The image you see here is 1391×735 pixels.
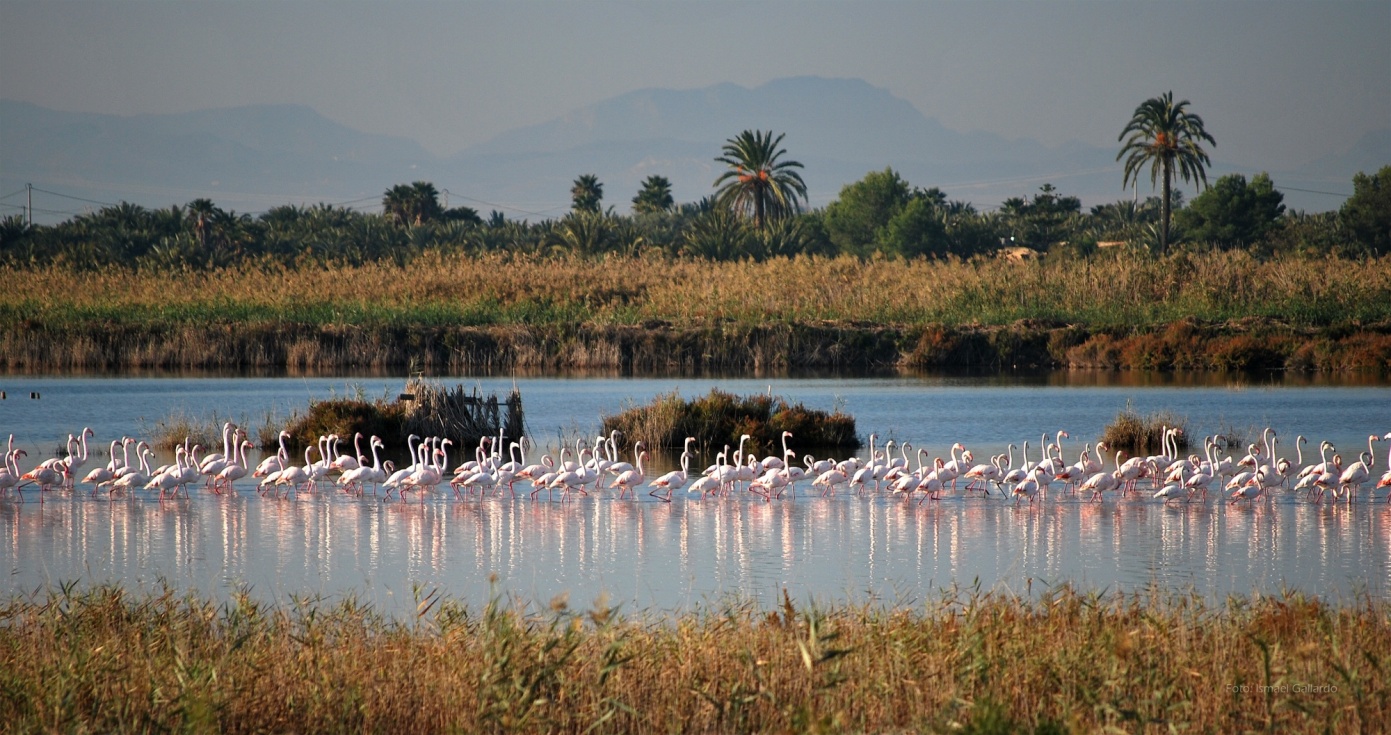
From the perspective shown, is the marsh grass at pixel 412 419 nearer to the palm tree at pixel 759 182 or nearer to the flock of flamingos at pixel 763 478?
the flock of flamingos at pixel 763 478

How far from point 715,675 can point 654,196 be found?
271ft

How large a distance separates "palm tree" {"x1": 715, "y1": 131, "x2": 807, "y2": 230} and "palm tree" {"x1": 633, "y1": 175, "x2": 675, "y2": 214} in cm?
2061

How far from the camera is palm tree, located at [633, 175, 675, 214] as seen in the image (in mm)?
88062

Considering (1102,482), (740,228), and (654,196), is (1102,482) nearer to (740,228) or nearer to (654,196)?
(740,228)

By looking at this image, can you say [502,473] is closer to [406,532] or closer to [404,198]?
[406,532]

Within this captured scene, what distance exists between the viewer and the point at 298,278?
4347 centimetres

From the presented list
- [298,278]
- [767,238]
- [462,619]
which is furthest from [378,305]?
[462,619]

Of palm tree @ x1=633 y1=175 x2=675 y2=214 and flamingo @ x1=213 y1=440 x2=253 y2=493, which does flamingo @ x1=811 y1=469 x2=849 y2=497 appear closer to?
flamingo @ x1=213 y1=440 x2=253 y2=493

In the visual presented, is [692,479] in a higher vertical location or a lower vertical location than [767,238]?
lower

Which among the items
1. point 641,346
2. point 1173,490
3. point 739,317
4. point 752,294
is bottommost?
point 1173,490

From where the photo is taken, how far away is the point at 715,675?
24.1 feet

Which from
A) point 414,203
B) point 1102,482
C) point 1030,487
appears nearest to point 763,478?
point 1030,487

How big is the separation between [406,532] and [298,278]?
31.7 meters

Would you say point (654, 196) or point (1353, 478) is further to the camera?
point (654, 196)
